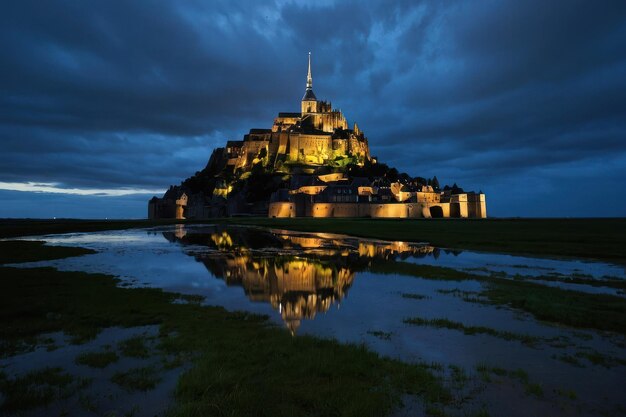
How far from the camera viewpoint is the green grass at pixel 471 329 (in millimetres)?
7852

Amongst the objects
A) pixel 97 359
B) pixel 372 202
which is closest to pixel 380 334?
pixel 97 359

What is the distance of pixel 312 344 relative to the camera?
722cm

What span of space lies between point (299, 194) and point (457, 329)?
80835 mm

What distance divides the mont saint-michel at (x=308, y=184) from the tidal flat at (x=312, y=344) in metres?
69.1

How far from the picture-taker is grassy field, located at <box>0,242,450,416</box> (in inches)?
194

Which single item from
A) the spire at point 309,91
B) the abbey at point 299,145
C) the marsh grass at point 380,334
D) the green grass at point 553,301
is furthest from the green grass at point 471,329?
the spire at point 309,91

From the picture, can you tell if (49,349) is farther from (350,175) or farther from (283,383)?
(350,175)

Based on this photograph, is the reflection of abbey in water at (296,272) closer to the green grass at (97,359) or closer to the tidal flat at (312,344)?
the tidal flat at (312,344)

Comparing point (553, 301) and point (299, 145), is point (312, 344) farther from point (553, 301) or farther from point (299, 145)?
point (299, 145)

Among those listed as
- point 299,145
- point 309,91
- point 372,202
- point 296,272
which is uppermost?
point 309,91

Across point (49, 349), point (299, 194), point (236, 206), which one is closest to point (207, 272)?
Result: point (49, 349)

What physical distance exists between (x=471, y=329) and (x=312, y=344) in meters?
3.71

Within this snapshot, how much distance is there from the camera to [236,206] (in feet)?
340

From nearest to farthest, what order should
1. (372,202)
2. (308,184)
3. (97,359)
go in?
(97,359)
(372,202)
(308,184)
